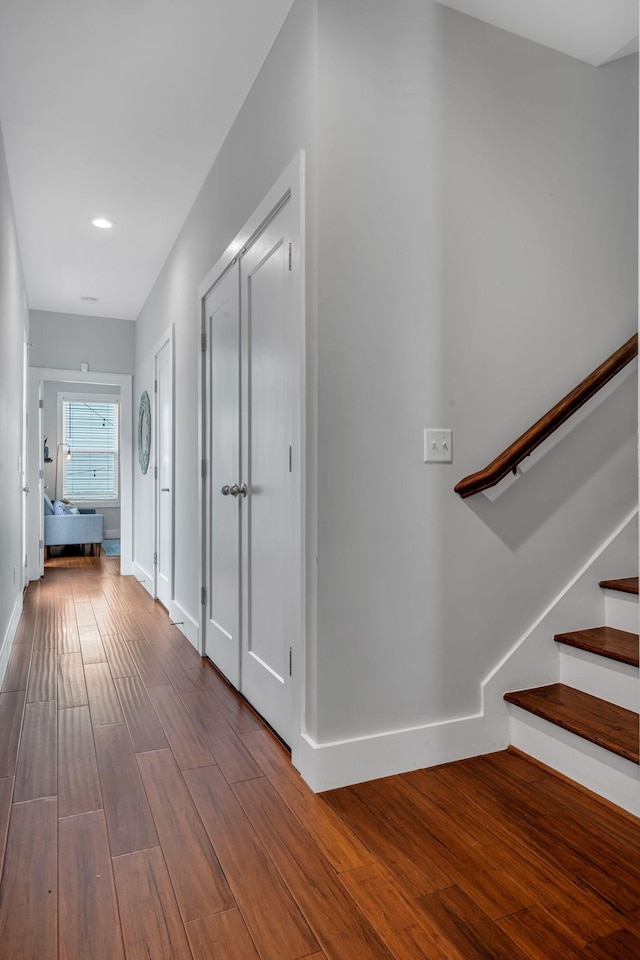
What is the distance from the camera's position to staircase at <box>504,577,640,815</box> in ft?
5.68

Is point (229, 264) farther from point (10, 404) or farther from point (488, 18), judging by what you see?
point (10, 404)

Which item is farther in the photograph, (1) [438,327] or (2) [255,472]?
(2) [255,472]

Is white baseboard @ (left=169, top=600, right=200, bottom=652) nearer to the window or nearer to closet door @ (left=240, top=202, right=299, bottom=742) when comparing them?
closet door @ (left=240, top=202, right=299, bottom=742)

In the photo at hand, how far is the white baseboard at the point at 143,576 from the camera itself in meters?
5.00

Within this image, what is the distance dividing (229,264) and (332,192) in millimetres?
1061

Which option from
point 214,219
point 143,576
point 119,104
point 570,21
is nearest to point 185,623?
point 143,576

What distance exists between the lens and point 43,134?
2910 mm

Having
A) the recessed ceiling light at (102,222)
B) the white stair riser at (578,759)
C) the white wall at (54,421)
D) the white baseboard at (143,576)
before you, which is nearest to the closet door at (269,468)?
the white stair riser at (578,759)

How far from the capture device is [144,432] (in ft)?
17.8

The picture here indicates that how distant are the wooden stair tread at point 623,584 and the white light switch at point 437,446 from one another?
800mm

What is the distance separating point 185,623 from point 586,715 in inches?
94.7

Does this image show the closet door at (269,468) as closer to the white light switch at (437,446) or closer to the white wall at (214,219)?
the white wall at (214,219)

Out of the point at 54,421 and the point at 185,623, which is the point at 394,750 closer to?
the point at 185,623

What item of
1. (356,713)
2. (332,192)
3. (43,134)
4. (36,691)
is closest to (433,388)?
(332,192)
